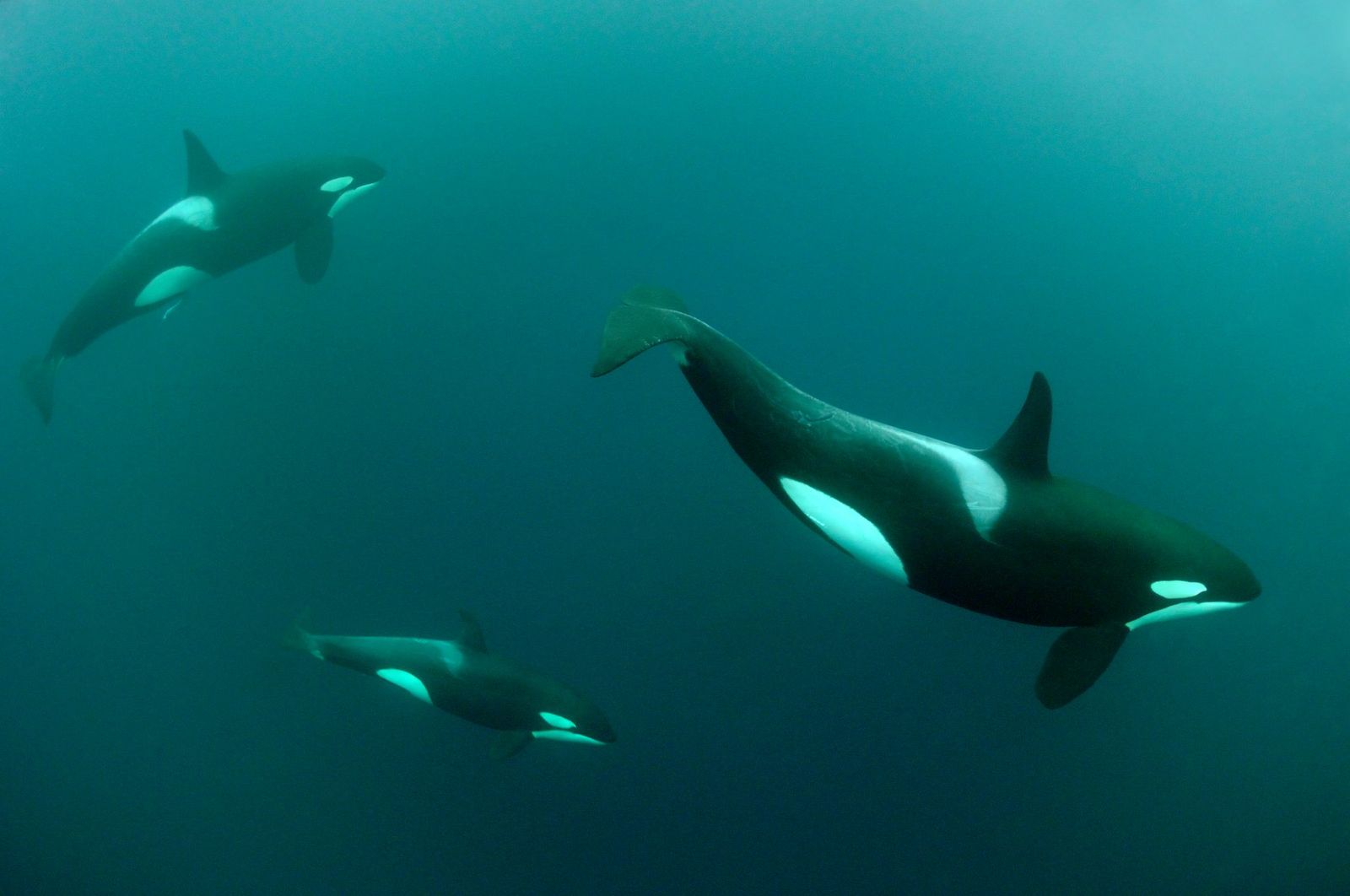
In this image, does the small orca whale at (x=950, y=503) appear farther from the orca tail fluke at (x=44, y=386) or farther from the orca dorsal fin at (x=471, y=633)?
the orca tail fluke at (x=44, y=386)

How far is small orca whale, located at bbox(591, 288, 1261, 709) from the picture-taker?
3.25 m

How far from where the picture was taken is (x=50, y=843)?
297 inches

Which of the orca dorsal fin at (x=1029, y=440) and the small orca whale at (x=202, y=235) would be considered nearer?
the orca dorsal fin at (x=1029, y=440)

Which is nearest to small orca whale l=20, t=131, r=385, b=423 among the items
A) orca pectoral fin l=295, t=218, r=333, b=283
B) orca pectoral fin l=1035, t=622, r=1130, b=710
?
orca pectoral fin l=295, t=218, r=333, b=283

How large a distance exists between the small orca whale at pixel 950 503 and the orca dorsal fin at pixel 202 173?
4587 mm

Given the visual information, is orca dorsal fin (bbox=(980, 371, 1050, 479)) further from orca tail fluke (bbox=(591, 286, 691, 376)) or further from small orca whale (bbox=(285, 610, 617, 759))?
small orca whale (bbox=(285, 610, 617, 759))

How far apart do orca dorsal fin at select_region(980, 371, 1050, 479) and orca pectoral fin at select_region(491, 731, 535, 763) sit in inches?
160

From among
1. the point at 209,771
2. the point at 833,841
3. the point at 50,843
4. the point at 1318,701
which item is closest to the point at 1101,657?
the point at 833,841

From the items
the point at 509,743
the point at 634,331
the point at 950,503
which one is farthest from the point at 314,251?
the point at 950,503

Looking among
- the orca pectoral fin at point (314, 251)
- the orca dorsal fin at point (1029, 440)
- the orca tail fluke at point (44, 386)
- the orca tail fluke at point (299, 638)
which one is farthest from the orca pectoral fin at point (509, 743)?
the orca tail fluke at point (44, 386)

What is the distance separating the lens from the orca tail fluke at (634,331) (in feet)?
9.55

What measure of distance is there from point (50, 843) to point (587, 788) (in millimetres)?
5688

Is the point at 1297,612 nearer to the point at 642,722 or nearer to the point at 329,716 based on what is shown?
the point at 642,722

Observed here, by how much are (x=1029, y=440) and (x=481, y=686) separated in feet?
13.2
